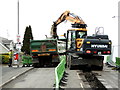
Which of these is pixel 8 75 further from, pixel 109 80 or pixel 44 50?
pixel 44 50

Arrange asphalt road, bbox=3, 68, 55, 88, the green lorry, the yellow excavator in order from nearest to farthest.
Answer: asphalt road, bbox=3, 68, 55, 88 < the yellow excavator < the green lorry

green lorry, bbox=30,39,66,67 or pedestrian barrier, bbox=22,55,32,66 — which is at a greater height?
green lorry, bbox=30,39,66,67

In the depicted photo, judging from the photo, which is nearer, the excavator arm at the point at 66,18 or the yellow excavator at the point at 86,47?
the yellow excavator at the point at 86,47

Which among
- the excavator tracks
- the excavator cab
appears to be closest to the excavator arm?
the excavator cab

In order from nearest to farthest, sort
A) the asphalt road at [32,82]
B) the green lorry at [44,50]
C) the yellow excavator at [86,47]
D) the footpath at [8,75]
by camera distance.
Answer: the asphalt road at [32,82] < the footpath at [8,75] < the yellow excavator at [86,47] < the green lorry at [44,50]

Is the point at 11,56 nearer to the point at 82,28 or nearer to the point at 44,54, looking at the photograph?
the point at 44,54

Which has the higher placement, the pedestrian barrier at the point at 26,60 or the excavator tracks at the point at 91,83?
the pedestrian barrier at the point at 26,60

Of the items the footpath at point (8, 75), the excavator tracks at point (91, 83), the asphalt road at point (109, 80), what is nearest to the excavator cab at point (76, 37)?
the asphalt road at point (109, 80)

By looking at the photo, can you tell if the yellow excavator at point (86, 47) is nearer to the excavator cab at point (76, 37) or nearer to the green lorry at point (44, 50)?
the excavator cab at point (76, 37)

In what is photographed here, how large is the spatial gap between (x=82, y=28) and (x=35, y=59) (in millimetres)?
6613

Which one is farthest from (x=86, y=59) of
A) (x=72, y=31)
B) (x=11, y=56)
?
(x=11, y=56)

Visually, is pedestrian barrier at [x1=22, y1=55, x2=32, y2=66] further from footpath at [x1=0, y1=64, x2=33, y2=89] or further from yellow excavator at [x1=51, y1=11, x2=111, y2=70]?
footpath at [x1=0, y1=64, x2=33, y2=89]

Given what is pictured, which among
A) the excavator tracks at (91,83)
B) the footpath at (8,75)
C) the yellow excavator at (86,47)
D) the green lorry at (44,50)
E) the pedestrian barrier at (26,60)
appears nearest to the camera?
the excavator tracks at (91,83)

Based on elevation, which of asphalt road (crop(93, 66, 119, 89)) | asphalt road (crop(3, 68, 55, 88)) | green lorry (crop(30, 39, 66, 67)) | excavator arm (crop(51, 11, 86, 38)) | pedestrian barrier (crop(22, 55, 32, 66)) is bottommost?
asphalt road (crop(93, 66, 119, 89))
